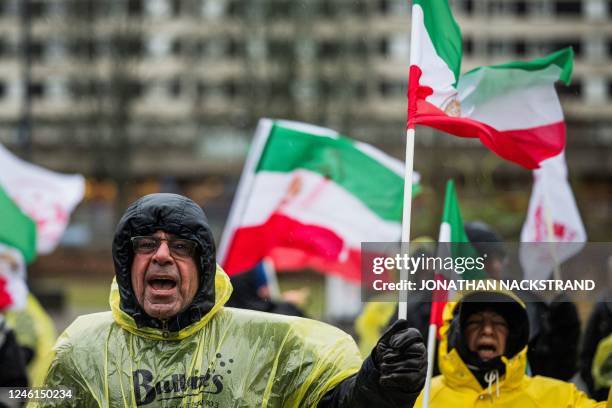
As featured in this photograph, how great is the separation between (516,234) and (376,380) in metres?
21.8

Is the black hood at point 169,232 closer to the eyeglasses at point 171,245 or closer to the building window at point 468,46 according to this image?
the eyeglasses at point 171,245

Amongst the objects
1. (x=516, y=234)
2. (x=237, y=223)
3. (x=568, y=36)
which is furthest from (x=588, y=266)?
(x=568, y=36)

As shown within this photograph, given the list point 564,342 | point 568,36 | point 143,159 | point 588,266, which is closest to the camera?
point 588,266

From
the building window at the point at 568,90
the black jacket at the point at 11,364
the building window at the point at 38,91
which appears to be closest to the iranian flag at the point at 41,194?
the black jacket at the point at 11,364

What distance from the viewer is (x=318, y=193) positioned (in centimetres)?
768

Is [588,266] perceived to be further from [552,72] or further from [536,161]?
[552,72]

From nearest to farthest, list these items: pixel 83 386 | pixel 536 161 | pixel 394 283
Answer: pixel 83 386 → pixel 394 283 → pixel 536 161

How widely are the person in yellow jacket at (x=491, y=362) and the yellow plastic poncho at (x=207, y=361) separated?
1.05 metres

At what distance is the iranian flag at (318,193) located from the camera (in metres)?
7.49

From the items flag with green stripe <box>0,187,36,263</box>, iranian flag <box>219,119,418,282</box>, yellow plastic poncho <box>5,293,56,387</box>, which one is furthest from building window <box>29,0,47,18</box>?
iranian flag <box>219,119,418,282</box>

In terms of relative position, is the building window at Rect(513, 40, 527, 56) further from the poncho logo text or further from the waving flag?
the poncho logo text

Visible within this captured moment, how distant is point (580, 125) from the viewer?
46250 mm

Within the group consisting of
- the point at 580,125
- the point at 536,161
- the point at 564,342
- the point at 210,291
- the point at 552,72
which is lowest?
the point at 564,342

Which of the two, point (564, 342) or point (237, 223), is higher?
point (237, 223)
